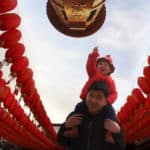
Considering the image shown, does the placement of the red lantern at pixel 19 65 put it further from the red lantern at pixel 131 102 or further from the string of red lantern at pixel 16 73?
the red lantern at pixel 131 102

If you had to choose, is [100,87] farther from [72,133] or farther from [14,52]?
[14,52]

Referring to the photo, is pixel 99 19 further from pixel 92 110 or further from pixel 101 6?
pixel 92 110

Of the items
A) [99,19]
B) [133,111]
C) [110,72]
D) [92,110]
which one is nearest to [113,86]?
[110,72]

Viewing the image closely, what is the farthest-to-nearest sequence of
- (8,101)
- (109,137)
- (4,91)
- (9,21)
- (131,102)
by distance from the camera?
(131,102), (8,101), (4,91), (9,21), (109,137)

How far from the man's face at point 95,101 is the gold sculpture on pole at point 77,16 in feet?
4.62

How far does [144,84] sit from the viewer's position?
3885mm

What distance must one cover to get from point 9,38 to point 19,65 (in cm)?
48

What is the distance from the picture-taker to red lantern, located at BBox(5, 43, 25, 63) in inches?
145

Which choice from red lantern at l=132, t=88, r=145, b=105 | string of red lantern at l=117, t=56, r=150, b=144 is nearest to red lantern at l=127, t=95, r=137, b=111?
string of red lantern at l=117, t=56, r=150, b=144

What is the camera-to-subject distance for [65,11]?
4.18m

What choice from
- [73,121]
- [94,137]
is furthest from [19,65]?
[94,137]

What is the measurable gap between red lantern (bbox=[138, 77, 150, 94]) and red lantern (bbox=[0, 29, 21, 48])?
49.2 inches

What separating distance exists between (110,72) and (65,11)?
0.80 metres

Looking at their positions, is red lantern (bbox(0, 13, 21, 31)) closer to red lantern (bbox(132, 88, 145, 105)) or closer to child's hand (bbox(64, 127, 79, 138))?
child's hand (bbox(64, 127, 79, 138))
